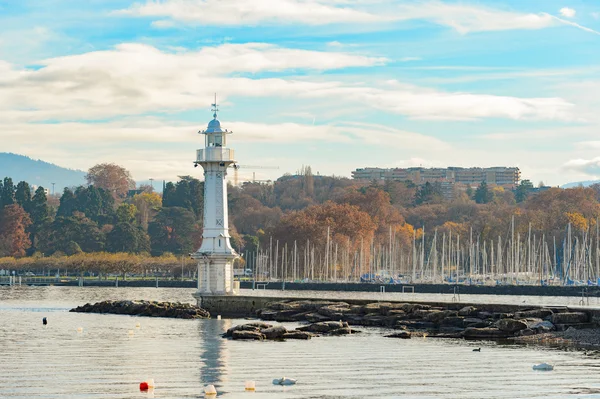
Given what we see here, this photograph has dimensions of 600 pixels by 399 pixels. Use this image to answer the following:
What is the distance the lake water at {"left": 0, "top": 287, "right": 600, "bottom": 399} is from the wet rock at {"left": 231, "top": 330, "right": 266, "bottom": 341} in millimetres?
924

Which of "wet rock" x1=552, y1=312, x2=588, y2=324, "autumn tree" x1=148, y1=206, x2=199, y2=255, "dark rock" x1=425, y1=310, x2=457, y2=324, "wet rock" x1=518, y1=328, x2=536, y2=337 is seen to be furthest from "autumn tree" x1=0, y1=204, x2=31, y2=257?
"wet rock" x1=518, y1=328, x2=536, y2=337

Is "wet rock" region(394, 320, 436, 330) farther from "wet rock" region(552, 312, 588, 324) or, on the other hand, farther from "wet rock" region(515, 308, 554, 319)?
"wet rock" region(552, 312, 588, 324)

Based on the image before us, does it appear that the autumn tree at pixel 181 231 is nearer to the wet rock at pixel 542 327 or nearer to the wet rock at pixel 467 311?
the wet rock at pixel 467 311

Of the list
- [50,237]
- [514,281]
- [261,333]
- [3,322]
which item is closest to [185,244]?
[50,237]

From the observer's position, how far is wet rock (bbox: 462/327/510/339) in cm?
5046

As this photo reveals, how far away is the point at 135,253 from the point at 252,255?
81.3 ft

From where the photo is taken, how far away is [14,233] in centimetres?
19612

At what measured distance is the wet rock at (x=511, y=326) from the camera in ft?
166

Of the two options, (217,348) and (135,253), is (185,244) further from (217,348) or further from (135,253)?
(217,348)

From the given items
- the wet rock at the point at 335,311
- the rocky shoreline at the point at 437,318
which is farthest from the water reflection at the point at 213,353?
the wet rock at the point at 335,311

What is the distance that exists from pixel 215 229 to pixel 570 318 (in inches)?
1008

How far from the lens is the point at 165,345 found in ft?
154

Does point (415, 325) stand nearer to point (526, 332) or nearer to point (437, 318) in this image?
point (437, 318)

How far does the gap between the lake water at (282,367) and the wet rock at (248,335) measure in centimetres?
92
